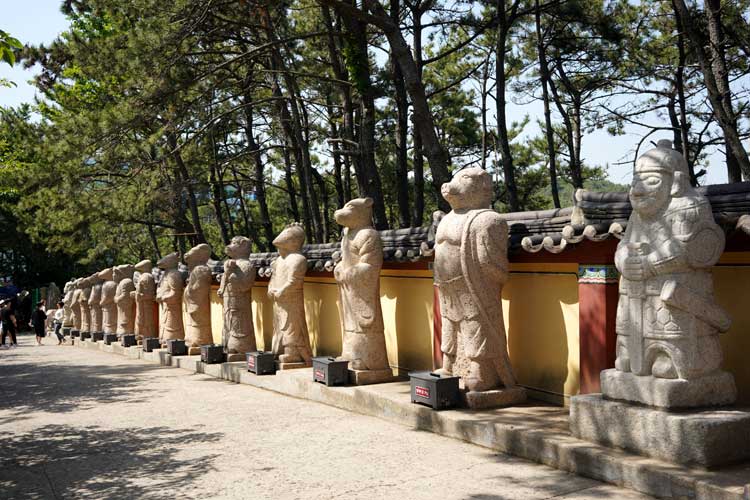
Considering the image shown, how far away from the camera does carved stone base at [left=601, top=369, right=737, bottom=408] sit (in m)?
5.23

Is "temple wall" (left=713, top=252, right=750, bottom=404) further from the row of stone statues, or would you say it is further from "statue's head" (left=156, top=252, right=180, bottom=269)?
"statue's head" (left=156, top=252, right=180, bottom=269)

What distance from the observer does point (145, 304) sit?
16625mm

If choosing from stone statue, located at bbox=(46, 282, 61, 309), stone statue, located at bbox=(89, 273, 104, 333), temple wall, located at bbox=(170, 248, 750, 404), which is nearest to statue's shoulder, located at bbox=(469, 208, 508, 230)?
temple wall, located at bbox=(170, 248, 750, 404)

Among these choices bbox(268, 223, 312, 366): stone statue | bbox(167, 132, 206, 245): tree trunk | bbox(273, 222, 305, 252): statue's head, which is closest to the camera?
bbox(268, 223, 312, 366): stone statue

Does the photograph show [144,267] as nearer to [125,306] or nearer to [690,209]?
[125,306]

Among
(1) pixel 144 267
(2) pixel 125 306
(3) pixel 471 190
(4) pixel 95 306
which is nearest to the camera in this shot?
(3) pixel 471 190

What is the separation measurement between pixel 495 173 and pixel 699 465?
17.2 metres

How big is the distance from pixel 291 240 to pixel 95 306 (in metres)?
11.8

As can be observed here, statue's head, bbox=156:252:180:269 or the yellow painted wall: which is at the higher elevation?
statue's head, bbox=156:252:180:269

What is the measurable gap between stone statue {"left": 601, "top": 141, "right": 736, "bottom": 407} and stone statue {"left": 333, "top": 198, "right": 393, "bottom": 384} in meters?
3.96

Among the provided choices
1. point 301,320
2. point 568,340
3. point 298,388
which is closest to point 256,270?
point 301,320

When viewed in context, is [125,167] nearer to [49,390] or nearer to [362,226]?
[49,390]

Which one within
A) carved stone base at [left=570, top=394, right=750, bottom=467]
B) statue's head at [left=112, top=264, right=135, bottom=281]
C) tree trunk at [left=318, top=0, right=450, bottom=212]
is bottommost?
carved stone base at [left=570, top=394, right=750, bottom=467]

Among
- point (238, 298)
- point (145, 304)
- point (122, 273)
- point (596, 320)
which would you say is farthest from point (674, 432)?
point (122, 273)
